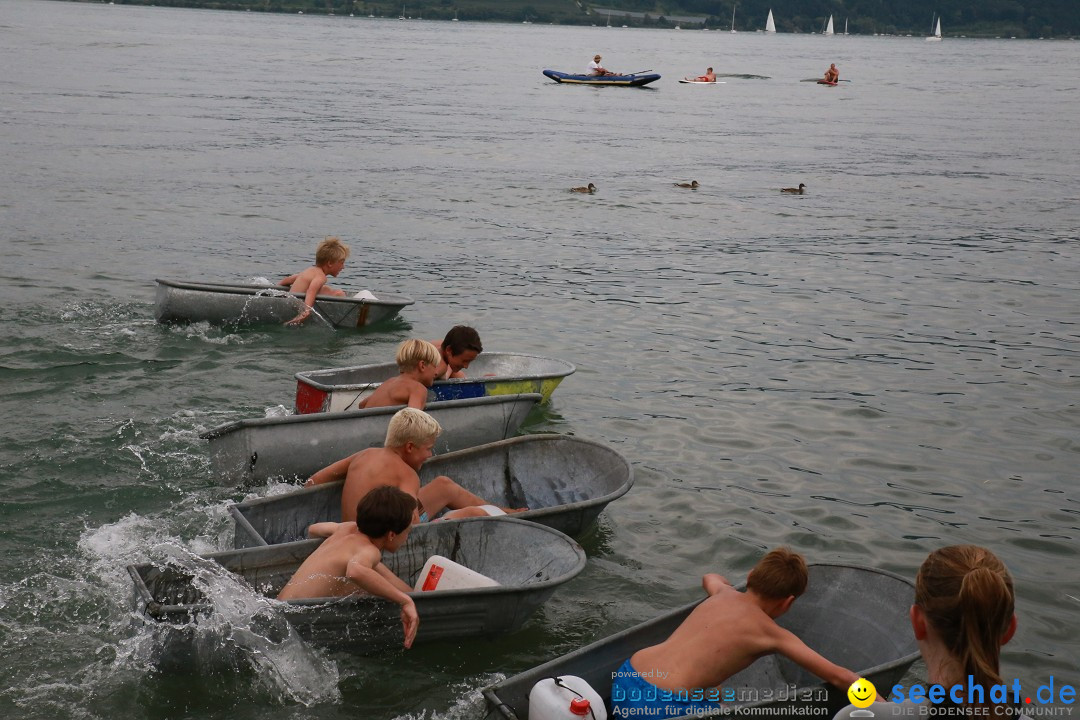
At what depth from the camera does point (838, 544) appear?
948 centimetres

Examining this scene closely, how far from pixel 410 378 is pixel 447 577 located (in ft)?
9.32

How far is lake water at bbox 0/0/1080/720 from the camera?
25.8 feet

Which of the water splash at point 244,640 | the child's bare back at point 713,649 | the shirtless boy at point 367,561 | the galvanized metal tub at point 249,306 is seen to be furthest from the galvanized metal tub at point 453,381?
the child's bare back at point 713,649

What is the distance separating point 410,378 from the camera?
9914mm

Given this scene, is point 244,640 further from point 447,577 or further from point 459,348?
point 459,348

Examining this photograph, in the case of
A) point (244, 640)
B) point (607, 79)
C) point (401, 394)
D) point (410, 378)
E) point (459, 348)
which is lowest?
point (244, 640)

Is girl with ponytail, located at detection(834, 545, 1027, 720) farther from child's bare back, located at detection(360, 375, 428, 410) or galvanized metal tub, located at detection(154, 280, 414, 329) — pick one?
galvanized metal tub, located at detection(154, 280, 414, 329)

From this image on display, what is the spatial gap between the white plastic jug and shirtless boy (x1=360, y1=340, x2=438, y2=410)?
2.47 m

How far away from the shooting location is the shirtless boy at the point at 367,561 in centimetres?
673

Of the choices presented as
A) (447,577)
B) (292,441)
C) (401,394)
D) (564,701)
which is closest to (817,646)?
(564,701)

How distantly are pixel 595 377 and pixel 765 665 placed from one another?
22.4 ft

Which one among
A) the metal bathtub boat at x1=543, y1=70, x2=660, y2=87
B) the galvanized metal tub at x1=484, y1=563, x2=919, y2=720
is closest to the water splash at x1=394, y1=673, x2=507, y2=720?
the galvanized metal tub at x1=484, y1=563, x2=919, y2=720

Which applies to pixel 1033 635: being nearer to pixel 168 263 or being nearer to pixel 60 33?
pixel 168 263

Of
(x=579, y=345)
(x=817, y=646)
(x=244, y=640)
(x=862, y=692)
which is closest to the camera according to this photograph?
(x=862, y=692)
